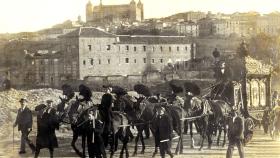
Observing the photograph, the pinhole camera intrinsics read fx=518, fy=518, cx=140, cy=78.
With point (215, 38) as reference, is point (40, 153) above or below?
below

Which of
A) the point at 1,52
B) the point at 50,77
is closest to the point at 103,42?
the point at 50,77

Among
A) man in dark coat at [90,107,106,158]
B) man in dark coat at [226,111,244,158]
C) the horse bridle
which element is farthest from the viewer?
the horse bridle

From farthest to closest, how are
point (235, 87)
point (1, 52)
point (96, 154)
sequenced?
point (235, 87), point (1, 52), point (96, 154)

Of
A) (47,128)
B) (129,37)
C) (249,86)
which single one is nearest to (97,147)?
(47,128)

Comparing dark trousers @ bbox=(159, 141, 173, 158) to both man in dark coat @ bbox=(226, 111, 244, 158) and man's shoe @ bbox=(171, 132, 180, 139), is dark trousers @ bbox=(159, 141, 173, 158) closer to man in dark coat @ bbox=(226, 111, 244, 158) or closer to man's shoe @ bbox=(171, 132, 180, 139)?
man's shoe @ bbox=(171, 132, 180, 139)

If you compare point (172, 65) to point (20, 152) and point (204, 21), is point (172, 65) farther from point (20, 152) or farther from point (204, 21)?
point (20, 152)

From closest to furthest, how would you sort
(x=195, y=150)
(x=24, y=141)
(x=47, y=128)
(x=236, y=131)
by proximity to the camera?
(x=236, y=131), (x=47, y=128), (x=24, y=141), (x=195, y=150)

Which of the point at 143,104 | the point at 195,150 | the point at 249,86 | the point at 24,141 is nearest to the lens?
the point at 143,104

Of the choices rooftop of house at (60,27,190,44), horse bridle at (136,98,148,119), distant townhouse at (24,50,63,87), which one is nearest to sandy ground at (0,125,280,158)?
horse bridle at (136,98,148,119)

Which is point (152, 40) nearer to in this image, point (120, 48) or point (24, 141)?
point (120, 48)
